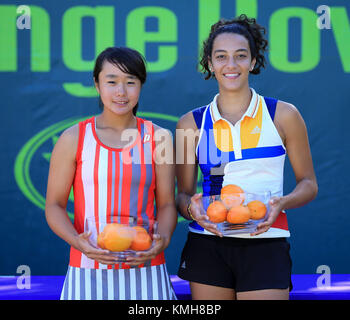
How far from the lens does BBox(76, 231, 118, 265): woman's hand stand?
7.46ft

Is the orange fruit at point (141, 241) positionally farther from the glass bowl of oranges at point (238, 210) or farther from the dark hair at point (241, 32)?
the dark hair at point (241, 32)

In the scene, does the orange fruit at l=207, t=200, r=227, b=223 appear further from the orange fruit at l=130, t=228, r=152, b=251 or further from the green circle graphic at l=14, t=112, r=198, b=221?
the green circle graphic at l=14, t=112, r=198, b=221

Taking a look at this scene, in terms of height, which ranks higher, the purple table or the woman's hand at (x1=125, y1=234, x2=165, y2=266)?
the woman's hand at (x1=125, y1=234, x2=165, y2=266)

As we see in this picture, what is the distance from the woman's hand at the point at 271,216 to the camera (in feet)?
7.87

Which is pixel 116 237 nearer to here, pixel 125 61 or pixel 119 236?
pixel 119 236

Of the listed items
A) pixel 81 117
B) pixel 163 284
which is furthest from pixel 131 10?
pixel 163 284

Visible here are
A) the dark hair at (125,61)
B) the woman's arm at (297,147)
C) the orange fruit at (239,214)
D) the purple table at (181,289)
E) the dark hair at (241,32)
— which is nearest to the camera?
the orange fruit at (239,214)

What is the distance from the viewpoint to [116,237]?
225 centimetres

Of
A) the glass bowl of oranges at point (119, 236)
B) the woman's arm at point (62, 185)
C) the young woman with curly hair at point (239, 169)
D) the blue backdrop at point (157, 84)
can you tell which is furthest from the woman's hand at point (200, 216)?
the blue backdrop at point (157, 84)

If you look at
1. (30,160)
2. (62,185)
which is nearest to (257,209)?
(62,185)

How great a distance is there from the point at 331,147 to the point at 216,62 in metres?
2.13

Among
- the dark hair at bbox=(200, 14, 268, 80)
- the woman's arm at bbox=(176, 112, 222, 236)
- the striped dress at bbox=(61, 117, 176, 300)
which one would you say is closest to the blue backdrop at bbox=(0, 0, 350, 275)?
the dark hair at bbox=(200, 14, 268, 80)

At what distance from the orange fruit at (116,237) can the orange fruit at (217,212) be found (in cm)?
38

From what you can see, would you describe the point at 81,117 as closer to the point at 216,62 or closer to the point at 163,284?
the point at 216,62
